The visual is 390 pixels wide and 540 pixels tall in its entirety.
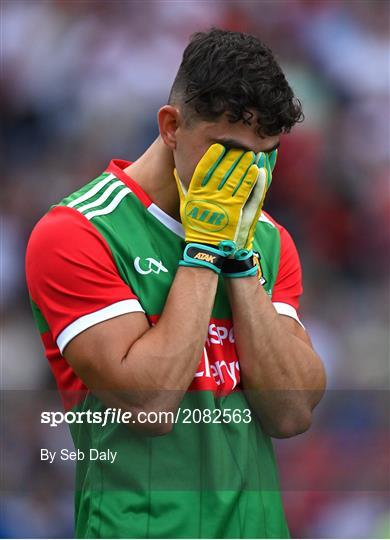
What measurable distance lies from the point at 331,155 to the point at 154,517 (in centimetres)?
264

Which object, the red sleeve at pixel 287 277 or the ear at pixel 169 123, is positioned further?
the red sleeve at pixel 287 277

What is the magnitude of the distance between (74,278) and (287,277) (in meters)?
0.56

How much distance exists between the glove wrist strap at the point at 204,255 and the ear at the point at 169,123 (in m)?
0.23

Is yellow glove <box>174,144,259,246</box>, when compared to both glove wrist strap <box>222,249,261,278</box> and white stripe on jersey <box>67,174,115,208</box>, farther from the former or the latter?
white stripe on jersey <box>67,174,115,208</box>

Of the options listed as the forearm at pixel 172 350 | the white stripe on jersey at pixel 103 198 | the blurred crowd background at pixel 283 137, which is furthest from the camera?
the blurred crowd background at pixel 283 137

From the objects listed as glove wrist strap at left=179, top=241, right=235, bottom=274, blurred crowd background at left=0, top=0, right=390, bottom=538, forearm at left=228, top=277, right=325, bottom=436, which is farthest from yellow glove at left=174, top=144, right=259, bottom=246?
blurred crowd background at left=0, top=0, right=390, bottom=538

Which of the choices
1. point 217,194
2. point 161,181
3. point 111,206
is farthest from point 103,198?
point 217,194

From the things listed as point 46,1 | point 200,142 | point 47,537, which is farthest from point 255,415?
point 46,1

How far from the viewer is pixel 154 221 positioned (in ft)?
5.53

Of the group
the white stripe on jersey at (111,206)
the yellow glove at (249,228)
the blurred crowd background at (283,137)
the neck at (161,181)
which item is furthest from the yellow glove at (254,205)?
the blurred crowd background at (283,137)

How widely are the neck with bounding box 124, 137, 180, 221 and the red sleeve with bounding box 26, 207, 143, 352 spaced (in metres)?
0.19

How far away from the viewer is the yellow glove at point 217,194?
1604 mm

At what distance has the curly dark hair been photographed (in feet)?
5.23

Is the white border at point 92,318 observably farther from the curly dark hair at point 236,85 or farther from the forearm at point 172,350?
the curly dark hair at point 236,85
